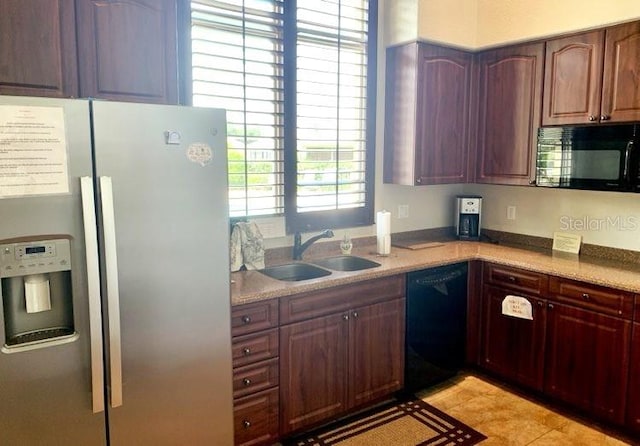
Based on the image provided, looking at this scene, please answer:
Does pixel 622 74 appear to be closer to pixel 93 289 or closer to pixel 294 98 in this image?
pixel 294 98

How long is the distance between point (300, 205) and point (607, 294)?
185 centimetres

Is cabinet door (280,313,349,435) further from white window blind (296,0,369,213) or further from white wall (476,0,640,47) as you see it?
white wall (476,0,640,47)

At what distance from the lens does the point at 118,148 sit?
1.75m

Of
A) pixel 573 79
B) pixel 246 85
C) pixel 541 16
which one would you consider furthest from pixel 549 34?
pixel 246 85

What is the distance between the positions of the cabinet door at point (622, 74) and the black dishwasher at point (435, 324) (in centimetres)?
130

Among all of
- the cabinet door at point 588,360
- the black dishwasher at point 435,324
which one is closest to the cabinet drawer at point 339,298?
the black dishwasher at point 435,324

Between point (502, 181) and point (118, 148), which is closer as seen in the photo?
point (118, 148)

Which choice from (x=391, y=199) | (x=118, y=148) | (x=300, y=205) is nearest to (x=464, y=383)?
(x=391, y=199)

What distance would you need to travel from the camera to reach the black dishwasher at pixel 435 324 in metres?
3.08

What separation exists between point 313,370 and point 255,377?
14.5 inches

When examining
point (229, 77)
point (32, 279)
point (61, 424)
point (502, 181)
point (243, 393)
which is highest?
point (229, 77)

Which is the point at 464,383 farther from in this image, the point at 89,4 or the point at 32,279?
the point at 89,4

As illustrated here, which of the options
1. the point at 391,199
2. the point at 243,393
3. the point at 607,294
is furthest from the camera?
the point at 391,199

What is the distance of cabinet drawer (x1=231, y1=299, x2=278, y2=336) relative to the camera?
7.70 ft
